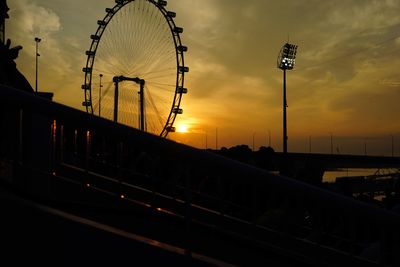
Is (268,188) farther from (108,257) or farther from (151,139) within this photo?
(108,257)

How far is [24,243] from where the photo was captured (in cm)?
252

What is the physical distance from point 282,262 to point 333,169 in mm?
113285

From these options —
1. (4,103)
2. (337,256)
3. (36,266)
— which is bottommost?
(337,256)

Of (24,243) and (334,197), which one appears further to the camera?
(334,197)

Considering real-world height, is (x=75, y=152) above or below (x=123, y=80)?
below

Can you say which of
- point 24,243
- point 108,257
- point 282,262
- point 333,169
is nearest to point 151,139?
point 108,257

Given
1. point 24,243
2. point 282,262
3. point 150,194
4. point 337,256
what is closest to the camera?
point 24,243

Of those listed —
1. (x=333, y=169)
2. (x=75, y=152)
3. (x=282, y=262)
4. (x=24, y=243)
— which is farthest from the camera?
(x=333, y=169)

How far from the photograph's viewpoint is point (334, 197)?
279cm

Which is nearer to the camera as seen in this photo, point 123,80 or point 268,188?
point 268,188

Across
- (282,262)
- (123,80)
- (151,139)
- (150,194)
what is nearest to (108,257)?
(151,139)

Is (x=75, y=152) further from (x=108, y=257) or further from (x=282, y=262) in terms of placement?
(x=108, y=257)

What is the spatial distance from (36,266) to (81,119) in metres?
0.81

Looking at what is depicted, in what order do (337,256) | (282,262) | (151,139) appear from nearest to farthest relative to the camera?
(151,139) → (282,262) → (337,256)
